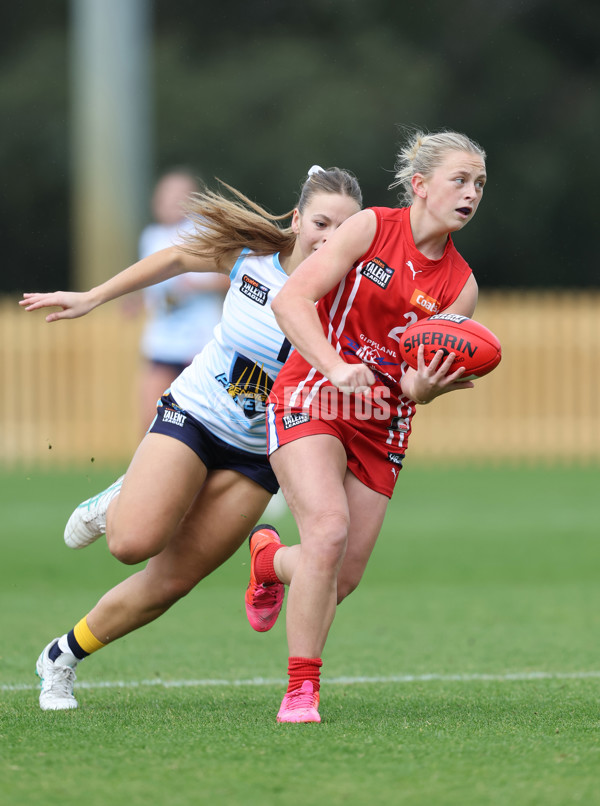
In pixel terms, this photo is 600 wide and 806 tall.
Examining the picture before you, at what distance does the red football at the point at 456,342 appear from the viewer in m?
4.69

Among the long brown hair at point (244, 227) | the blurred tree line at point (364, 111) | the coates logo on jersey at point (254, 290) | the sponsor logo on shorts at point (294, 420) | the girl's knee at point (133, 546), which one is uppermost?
the blurred tree line at point (364, 111)

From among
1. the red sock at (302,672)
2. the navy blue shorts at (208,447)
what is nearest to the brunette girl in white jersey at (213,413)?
the navy blue shorts at (208,447)

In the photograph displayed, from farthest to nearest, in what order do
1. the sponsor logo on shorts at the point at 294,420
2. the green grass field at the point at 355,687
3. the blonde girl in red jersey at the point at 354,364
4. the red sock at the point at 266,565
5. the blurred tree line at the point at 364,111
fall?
the blurred tree line at the point at 364,111 < the red sock at the point at 266,565 < the sponsor logo on shorts at the point at 294,420 < the blonde girl in red jersey at the point at 354,364 < the green grass field at the point at 355,687

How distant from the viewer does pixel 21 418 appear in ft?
65.0

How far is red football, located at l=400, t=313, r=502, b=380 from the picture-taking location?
4.69 meters

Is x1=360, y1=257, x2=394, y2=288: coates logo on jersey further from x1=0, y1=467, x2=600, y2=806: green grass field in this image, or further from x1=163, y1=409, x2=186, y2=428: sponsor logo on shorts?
x1=0, y1=467, x2=600, y2=806: green grass field

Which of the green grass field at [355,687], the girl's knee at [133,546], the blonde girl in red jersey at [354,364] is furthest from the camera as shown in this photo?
the girl's knee at [133,546]

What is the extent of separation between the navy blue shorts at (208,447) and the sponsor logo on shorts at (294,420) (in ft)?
1.43

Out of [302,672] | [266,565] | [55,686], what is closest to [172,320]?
[266,565]

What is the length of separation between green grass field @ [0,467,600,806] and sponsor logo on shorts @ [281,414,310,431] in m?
1.05

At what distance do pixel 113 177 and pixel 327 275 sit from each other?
1523 cm

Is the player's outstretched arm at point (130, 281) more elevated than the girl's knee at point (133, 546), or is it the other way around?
the player's outstretched arm at point (130, 281)

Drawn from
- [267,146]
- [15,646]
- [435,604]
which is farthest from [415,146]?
[267,146]

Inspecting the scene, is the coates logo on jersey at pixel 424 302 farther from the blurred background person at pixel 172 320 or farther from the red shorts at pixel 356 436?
the blurred background person at pixel 172 320
